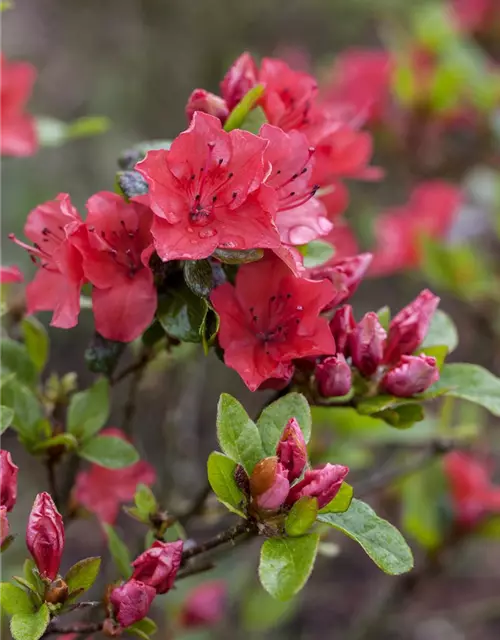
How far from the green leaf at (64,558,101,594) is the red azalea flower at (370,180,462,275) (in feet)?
4.45

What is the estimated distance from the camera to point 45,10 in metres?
4.30

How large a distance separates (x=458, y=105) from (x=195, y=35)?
1829 mm

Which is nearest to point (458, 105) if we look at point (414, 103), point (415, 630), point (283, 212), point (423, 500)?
point (414, 103)

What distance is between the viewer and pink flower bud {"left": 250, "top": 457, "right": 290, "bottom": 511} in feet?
2.76

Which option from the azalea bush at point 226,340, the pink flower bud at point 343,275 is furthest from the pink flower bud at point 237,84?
the pink flower bud at point 343,275

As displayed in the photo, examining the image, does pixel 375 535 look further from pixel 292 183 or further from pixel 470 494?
pixel 470 494

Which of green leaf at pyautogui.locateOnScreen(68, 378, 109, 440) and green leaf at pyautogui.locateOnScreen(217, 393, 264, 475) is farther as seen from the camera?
green leaf at pyautogui.locateOnScreen(68, 378, 109, 440)

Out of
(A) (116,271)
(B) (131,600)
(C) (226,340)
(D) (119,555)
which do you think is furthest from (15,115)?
(B) (131,600)

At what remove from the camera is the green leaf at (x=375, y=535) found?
85cm

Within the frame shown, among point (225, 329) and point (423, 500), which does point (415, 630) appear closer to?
point (423, 500)

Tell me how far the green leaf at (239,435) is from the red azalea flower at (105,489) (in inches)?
14.8

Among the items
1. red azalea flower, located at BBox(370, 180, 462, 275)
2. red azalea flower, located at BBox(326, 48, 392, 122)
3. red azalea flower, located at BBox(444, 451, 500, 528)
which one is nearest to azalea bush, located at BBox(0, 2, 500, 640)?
red azalea flower, located at BBox(444, 451, 500, 528)

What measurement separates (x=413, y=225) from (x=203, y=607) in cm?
111

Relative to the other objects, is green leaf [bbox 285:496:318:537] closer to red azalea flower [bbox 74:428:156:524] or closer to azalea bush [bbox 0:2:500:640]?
azalea bush [bbox 0:2:500:640]
